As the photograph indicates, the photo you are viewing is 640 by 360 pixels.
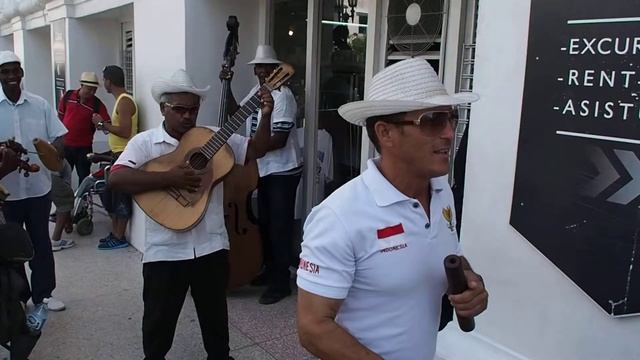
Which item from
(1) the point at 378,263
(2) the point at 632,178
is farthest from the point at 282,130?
(1) the point at 378,263

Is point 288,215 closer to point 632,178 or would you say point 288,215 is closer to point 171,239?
point 171,239

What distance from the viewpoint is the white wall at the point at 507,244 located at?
2229 millimetres

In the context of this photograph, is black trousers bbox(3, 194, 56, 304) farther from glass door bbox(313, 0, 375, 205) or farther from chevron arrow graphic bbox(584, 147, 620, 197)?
chevron arrow graphic bbox(584, 147, 620, 197)

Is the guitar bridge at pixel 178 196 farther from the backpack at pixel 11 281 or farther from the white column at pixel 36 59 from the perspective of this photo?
the white column at pixel 36 59

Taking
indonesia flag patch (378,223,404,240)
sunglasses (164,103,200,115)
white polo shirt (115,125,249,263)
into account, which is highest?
sunglasses (164,103,200,115)

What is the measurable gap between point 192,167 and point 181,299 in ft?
2.34

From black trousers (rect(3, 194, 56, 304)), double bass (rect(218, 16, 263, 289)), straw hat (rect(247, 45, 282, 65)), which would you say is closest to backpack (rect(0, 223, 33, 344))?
black trousers (rect(3, 194, 56, 304))

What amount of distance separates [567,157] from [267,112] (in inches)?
66.9

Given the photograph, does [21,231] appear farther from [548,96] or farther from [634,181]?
[634,181]

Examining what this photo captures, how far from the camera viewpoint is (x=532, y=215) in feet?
7.60

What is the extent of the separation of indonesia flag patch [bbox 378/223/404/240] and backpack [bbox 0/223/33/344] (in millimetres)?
2352

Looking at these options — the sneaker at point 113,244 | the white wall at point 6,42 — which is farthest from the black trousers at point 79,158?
the white wall at point 6,42

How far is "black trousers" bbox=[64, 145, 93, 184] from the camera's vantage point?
21.2ft

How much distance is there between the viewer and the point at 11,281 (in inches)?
118
